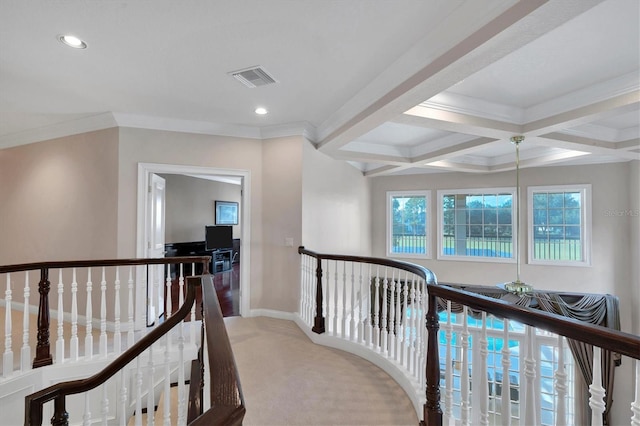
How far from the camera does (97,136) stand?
3.64m

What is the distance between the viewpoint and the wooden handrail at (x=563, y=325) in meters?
0.84

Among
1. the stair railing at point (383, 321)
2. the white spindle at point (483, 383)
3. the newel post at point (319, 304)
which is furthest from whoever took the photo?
the newel post at point (319, 304)

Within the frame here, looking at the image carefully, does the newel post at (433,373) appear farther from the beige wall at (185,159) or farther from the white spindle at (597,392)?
the beige wall at (185,159)

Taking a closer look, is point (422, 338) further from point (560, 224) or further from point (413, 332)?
point (560, 224)

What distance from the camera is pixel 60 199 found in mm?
3854

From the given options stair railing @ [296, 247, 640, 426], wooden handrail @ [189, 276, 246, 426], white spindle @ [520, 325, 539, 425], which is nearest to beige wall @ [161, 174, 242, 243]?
stair railing @ [296, 247, 640, 426]

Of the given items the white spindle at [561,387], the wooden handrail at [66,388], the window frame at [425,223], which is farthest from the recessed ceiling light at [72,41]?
the window frame at [425,223]

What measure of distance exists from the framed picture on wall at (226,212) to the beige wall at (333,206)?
404cm

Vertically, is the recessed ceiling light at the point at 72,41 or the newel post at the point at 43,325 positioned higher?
the recessed ceiling light at the point at 72,41

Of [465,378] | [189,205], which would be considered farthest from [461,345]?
[189,205]

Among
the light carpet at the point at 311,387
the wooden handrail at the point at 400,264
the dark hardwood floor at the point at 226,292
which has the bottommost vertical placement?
the dark hardwood floor at the point at 226,292

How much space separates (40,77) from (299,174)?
8.51 ft

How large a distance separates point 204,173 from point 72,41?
1.89 metres

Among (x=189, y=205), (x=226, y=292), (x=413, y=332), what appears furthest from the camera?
(x=189, y=205)
